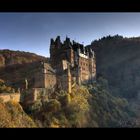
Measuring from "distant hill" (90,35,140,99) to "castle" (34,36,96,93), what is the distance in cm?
27

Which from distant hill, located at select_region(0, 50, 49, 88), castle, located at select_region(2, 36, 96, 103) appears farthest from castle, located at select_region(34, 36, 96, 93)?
distant hill, located at select_region(0, 50, 49, 88)

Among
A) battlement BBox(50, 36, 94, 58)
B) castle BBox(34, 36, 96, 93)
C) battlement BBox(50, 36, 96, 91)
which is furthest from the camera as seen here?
battlement BBox(50, 36, 96, 91)

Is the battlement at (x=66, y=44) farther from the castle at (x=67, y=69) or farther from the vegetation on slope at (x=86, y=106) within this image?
the vegetation on slope at (x=86, y=106)

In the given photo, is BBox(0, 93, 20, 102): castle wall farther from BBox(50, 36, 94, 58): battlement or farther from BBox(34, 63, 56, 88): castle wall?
BBox(50, 36, 94, 58): battlement

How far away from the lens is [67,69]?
7.29 m

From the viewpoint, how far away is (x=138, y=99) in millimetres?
5766

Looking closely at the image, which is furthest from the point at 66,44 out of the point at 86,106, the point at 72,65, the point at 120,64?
the point at 86,106

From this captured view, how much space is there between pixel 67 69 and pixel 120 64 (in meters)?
1.26

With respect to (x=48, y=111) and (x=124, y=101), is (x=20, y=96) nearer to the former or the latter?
(x=48, y=111)

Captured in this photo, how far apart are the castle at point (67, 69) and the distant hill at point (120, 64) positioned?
266mm

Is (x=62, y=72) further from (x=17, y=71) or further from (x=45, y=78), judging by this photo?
(x=17, y=71)

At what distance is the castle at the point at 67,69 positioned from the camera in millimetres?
6766

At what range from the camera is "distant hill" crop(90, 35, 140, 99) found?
5.81m
